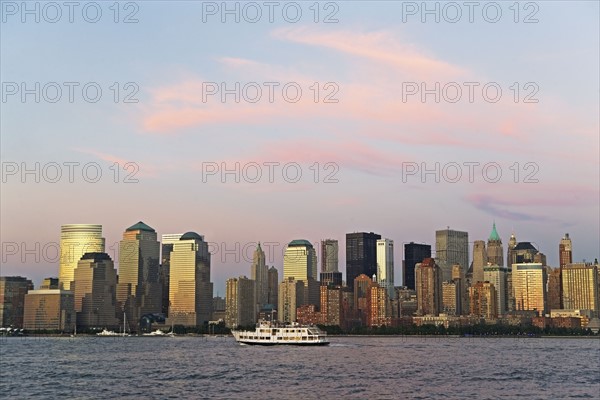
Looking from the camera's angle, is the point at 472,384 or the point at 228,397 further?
the point at 472,384

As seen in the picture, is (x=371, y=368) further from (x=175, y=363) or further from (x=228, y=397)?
(x=228, y=397)

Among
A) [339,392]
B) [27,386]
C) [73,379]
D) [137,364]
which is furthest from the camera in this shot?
[137,364]

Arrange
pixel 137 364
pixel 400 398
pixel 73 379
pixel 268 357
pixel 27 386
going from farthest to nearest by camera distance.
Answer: pixel 268 357 → pixel 137 364 → pixel 73 379 → pixel 27 386 → pixel 400 398

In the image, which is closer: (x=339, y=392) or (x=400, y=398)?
(x=400, y=398)

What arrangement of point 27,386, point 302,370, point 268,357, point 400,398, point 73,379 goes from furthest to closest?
A: point 268,357
point 302,370
point 73,379
point 27,386
point 400,398

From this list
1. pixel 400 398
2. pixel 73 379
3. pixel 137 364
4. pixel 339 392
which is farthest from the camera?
pixel 137 364

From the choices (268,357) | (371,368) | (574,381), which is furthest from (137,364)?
(574,381)

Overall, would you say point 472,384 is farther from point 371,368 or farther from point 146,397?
point 146,397

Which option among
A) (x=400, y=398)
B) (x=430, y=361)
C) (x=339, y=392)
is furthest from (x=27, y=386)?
(x=430, y=361)
